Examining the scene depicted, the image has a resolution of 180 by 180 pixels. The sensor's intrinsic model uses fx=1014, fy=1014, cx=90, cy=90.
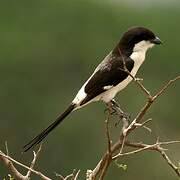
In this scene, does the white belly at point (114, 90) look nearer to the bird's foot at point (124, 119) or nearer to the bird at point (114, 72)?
the bird at point (114, 72)

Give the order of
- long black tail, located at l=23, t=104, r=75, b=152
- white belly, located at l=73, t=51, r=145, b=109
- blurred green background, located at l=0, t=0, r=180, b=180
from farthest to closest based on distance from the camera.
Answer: blurred green background, located at l=0, t=0, r=180, b=180 → white belly, located at l=73, t=51, r=145, b=109 → long black tail, located at l=23, t=104, r=75, b=152

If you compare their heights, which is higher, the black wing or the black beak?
the black beak

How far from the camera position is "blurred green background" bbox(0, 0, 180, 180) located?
16.5m

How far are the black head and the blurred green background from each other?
7938 mm

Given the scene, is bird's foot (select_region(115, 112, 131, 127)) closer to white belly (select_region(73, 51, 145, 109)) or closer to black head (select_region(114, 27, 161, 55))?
white belly (select_region(73, 51, 145, 109))

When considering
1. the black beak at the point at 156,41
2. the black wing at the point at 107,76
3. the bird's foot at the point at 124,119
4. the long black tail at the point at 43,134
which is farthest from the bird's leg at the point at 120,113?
the black beak at the point at 156,41

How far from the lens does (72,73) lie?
18.9m

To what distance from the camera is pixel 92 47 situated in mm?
21469

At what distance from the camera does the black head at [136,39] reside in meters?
5.10

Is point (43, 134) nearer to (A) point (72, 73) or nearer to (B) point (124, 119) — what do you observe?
(B) point (124, 119)

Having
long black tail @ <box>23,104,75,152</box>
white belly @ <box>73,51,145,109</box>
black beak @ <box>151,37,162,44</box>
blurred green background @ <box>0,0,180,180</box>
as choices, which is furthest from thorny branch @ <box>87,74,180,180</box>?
blurred green background @ <box>0,0,180,180</box>

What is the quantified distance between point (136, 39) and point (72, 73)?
1375 centimetres

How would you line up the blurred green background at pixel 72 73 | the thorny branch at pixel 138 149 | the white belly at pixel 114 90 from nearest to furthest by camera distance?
1. the thorny branch at pixel 138 149
2. the white belly at pixel 114 90
3. the blurred green background at pixel 72 73

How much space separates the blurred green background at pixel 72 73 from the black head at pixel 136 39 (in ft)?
26.0
